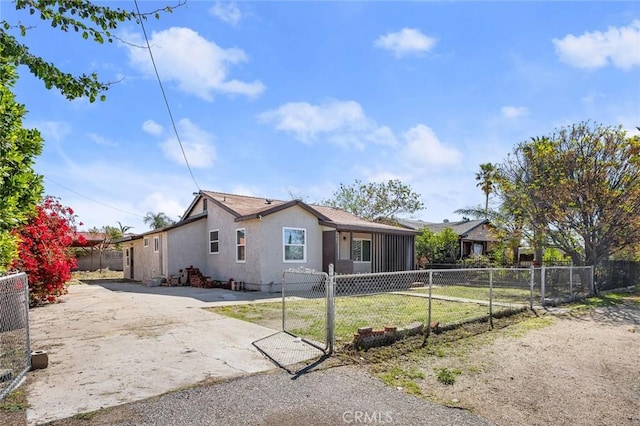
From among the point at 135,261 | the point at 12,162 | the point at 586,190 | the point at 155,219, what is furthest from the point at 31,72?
the point at 155,219

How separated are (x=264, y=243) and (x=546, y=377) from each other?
36.5 ft

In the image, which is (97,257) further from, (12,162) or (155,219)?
(12,162)

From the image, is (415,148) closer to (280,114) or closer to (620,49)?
(280,114)

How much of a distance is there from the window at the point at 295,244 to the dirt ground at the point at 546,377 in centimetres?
929

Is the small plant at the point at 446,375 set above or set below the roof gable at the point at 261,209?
below

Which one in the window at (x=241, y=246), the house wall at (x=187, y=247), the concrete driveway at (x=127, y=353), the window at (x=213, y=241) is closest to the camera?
Result: the concrete driveway at (x=127, y=353)

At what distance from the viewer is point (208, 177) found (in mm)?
21750

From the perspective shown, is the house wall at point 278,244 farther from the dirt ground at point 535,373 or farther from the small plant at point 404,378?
the small plant at point 404,378

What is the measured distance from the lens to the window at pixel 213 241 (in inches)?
712

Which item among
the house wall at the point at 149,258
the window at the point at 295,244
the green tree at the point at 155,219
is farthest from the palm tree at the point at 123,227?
the window at the point at 295,244

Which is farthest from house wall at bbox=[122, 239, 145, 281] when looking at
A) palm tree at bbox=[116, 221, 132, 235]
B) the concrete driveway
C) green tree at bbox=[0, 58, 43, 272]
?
palm tree at bbox=[116, 221, 132, 235]

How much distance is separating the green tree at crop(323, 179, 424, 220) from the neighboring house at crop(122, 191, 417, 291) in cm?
1557

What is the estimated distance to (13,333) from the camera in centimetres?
666

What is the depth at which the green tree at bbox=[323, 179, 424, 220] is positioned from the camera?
3500 centimetres
